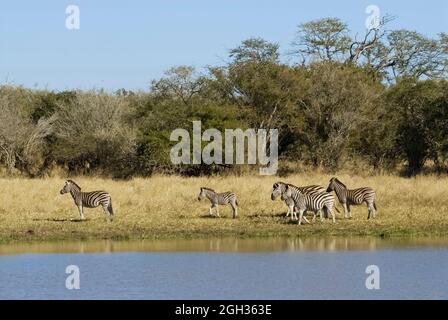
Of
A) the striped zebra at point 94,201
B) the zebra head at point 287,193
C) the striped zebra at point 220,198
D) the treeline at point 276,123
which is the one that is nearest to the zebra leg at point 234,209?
Result: the striped zebra at point 220,198

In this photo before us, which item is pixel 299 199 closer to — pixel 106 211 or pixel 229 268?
pixel 106 211

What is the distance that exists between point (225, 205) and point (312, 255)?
731 cm

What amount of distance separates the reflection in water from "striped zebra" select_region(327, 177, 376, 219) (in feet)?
8.79

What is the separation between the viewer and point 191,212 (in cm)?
2236

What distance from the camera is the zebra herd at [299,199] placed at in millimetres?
20578

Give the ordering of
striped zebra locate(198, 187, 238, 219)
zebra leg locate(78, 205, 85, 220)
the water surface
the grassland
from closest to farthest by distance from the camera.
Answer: the water surface
the grassland
zebra leg locate(78, 205, 85, 220)
striped zebra locate(198, 187, 238, 219)

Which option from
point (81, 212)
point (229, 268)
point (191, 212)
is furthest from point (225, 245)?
point (81, 212)

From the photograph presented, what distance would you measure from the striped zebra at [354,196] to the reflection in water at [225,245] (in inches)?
105

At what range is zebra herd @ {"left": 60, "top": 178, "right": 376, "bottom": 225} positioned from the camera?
810 inches

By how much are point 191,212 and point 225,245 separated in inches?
171

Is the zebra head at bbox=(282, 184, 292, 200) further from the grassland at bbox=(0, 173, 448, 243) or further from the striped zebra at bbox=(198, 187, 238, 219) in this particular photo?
the striped zebra at bbox=(198, 187, 238, 219)

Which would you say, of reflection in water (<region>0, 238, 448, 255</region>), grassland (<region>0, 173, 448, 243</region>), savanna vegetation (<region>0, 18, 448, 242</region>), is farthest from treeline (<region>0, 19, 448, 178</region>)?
reflection in water (<region>0, 238, 448, 255</region>)

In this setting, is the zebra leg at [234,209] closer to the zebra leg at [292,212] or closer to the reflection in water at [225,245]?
the zebra leg at [292,212]
